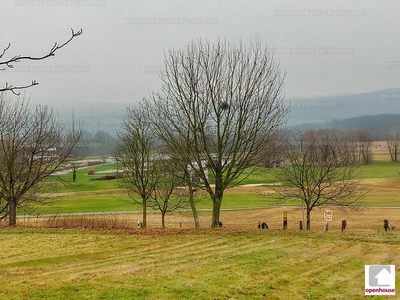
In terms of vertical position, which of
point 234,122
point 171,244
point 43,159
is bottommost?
point 171,244

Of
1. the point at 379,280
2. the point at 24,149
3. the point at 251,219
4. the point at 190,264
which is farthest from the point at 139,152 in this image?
the point at 379,280

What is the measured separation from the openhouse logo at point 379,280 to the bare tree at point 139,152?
52.9 feet

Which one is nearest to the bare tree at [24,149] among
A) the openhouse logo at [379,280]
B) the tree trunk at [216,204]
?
the tree trunk at [216,204]

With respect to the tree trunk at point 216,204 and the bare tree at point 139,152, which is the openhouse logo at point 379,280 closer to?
the tree trunk at point 216,204

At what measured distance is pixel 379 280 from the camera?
25.3 ft

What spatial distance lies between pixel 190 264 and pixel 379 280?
452 centimetres

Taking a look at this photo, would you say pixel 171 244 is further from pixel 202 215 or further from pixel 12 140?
pixel 202 215

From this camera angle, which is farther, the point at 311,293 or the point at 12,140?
the point at 12,140

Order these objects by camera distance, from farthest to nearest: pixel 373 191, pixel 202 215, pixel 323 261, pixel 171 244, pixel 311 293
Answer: pixel 373 191
pixel 202 215
pixel 171 244
pixel 323 261
pixel 311 293

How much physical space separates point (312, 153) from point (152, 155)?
11.0 meters

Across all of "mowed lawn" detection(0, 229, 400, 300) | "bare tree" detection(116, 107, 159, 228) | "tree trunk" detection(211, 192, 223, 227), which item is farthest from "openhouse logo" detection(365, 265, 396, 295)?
"bare tree" detection(116, 107, 159, 228)

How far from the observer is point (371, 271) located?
8258 millimetres

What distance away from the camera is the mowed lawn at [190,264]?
7258 millimetres

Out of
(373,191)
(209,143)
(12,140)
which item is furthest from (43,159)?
(373,191)
